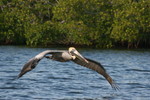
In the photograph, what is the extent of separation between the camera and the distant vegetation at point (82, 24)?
129ft

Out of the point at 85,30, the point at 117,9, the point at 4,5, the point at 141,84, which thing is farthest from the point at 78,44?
the point at 141,84

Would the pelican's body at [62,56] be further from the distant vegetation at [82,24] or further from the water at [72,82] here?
the distant vegetation at [82,24]

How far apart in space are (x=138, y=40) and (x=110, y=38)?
2.32 m

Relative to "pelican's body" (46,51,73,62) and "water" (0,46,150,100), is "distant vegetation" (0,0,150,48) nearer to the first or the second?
"water" (0,46,150,100)

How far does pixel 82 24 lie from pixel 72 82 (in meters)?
21.6

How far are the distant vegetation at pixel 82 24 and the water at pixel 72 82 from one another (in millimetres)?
11755

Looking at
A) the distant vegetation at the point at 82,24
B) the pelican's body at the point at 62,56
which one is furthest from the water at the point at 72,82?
the distant vegetation at the point at 82,24

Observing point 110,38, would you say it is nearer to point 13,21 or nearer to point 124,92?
point 13,21

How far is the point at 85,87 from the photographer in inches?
675

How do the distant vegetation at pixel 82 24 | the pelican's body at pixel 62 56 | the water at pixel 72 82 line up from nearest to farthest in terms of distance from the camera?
the pelican's body at pixel 62 56, the water at pixel 72 82, the distant vegetation at pixel 82 24

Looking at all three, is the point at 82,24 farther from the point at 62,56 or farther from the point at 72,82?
the point at 62,56

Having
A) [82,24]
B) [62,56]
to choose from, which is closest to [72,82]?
[62,56]

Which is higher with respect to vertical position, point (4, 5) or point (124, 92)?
point (4, 5)

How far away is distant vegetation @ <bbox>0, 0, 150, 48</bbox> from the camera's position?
39344mm
